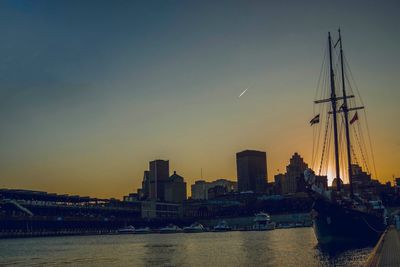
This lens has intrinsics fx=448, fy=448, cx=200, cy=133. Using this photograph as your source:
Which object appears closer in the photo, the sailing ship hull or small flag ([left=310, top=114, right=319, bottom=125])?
the sailing ship hull

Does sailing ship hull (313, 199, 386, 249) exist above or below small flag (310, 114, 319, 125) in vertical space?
below

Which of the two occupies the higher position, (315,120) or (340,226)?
(315,120)

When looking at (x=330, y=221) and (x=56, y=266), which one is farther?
(x=330, y=221)

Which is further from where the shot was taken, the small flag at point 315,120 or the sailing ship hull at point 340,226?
the small flag at point 315,120

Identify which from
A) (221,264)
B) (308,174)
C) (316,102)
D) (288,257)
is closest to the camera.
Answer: (221,264)

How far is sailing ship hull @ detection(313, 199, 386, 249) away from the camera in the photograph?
7919 centimetres

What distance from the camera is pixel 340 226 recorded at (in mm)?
79250

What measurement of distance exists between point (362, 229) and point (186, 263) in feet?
122

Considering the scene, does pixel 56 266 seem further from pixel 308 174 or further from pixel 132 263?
pixel 308 174

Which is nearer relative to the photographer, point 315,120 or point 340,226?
point 340,226

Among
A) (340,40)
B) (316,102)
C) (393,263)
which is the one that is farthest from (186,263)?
(340,40)

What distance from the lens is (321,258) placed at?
61.2m

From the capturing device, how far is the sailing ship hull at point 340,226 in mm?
79188

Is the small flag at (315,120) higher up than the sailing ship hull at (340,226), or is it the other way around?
the small flag at (315,120)
